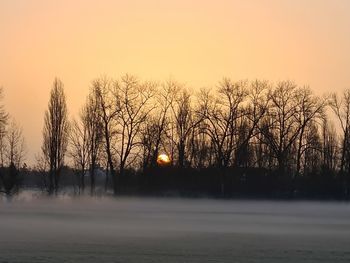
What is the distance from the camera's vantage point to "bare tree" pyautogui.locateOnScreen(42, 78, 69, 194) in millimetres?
77250

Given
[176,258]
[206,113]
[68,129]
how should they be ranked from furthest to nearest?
[206,113]
[68,129]
[176,258]

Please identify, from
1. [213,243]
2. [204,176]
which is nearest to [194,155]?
[204,176]

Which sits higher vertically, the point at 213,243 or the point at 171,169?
the point at 171,169

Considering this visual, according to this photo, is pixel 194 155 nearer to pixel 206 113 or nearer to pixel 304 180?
pixel 206 113

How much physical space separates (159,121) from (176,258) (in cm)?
6227

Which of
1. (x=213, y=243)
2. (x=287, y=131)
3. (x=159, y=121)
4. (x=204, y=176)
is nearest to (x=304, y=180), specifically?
(x=287, y=131)

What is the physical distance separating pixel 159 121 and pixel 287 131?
54.6 feet

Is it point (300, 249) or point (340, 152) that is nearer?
point (300, 249)

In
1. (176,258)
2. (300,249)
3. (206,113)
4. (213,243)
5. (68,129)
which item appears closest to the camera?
(176,258)

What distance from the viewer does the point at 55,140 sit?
254ft

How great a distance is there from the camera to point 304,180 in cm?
8438

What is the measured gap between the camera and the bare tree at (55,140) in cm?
7725

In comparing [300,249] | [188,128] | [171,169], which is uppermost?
[188,128]

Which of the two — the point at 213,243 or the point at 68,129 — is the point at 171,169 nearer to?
the point at 68,129
